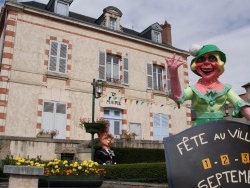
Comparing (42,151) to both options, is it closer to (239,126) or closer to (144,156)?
(144,156)

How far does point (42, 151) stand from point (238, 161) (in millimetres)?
11575

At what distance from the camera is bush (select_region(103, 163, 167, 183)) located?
8328 mm

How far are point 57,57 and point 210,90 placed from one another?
13.8m

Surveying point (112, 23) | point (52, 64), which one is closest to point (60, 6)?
point (112, 23)

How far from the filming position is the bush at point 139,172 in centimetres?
833

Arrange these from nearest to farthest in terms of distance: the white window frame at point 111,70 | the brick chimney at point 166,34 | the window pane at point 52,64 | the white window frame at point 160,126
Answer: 1. the window pane at point 52,64
2. the white window frame at point 111,70
3. the white window frame at point 160,126
4. the brick chimney at point 166,34

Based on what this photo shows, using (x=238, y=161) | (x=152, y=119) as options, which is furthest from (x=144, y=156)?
(x=238, y=161)

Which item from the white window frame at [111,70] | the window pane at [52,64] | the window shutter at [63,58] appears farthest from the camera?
the white window frame at [111,70]

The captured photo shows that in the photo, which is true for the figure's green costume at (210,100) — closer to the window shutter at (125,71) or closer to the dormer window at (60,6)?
the window shutter at (125,71)

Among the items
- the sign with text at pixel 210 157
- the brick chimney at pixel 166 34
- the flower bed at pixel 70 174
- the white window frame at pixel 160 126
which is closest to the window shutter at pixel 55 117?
the white window frame at pixel 160 126

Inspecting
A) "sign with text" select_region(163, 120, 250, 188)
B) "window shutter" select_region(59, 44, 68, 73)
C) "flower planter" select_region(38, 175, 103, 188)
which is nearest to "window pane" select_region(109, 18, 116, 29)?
"window shutter" select_region(59, 44, 68, 73)

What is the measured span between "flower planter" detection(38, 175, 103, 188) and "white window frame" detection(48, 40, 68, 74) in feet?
36.2

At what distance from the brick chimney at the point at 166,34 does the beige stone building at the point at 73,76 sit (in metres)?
1.17

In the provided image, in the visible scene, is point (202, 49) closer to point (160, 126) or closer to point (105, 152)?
point (105, 152)
